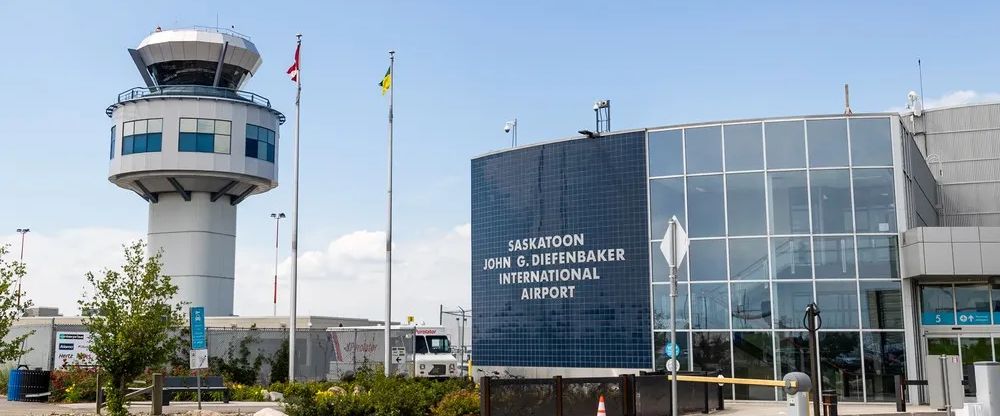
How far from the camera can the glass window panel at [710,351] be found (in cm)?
2953

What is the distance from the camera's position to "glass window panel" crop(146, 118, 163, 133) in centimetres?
5312

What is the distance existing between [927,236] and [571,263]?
36.6 ft

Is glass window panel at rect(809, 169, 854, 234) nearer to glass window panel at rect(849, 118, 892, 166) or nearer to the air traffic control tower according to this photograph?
glass window panel at rect(849, 118, 892, 166)

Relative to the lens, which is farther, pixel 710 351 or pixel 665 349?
pixel 665 349

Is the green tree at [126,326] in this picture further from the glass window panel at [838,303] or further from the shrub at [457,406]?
the glass window panel at [838,303]

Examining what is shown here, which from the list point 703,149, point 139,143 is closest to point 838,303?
point 703,149

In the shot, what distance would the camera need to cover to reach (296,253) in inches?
1430

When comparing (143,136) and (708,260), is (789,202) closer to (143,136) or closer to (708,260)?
(708,260)

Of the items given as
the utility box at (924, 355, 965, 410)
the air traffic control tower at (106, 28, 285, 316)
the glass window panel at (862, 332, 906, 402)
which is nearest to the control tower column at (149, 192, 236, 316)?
the air traffic control tower at (106, 28, 285, 316)

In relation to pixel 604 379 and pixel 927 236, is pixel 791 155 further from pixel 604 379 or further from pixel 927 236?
pixel 604 379

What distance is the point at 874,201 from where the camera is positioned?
28.9 meters

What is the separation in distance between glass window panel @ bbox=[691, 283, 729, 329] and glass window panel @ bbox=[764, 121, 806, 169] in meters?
4.15

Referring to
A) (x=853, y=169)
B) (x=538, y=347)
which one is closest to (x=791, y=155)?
(x=853, y=169)

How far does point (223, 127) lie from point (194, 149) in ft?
6.88
